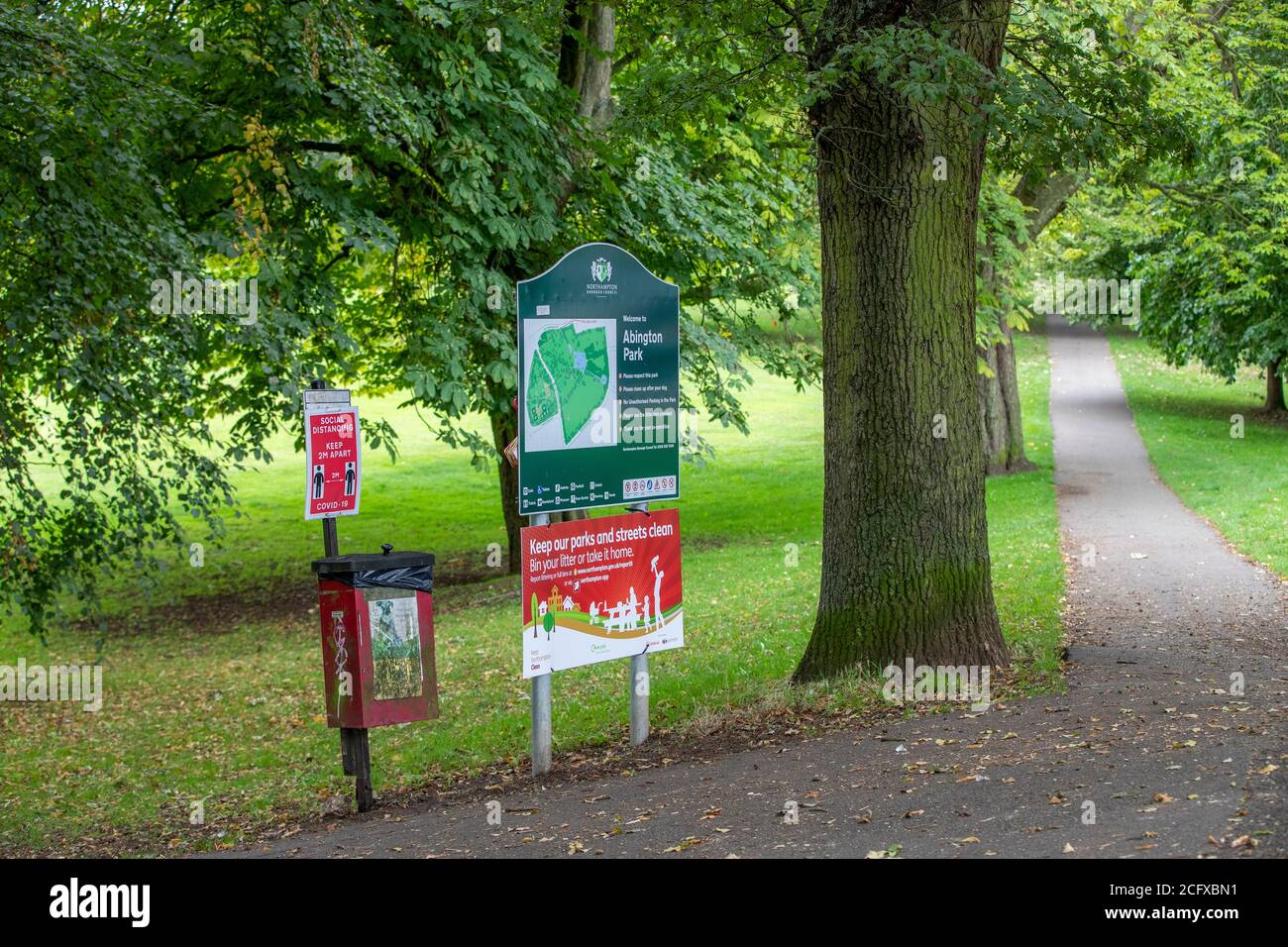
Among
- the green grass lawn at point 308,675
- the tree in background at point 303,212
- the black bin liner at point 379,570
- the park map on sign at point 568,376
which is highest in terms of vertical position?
the tree in background at point 303,212

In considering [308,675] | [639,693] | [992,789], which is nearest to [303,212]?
[308,675]

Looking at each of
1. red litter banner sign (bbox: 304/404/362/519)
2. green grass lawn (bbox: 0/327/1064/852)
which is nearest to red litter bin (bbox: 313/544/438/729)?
red litter banner sign (bbox: 304/404/362/519)

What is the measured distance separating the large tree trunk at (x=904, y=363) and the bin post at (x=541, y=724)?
2220mm

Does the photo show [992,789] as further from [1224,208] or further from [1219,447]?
[1219,447]

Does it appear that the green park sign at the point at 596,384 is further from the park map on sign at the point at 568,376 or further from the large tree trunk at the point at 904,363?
the large tree trunk at the point at 904,363

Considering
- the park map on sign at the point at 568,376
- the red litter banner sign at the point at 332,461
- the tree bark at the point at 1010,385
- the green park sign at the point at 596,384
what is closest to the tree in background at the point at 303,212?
the red litter banner sign at the point at 332,461

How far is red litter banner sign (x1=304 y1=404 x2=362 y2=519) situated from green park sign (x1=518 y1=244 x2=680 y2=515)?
1.28 meters

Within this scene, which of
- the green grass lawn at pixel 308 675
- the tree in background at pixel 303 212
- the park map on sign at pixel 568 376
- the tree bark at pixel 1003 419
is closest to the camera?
the park map on sign at pixel 568 376

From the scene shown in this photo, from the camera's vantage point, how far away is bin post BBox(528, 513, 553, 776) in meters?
8.57

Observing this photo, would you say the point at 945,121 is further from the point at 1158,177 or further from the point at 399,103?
the point at 1158,177

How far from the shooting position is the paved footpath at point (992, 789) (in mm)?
5773

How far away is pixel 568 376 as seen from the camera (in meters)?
8.43

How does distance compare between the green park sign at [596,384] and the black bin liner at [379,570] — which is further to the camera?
the green park sign at [596,384]

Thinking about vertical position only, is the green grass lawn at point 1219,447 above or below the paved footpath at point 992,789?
above
